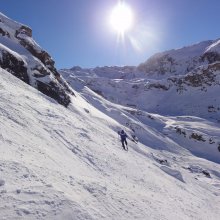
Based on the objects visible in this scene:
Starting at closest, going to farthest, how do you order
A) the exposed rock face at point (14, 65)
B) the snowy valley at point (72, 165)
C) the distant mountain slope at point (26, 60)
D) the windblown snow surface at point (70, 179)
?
the windblown snow surface at point (70, 179) → the snowy valley at point (72, 165) → the exposed rock face at point (14, 65) → the distant mountain slope at point (26, 60)

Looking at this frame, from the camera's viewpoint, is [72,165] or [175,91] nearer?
[72,165]

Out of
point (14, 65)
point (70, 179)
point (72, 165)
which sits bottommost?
point (70, 179)

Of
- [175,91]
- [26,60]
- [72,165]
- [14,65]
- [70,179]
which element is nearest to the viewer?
[70,179]

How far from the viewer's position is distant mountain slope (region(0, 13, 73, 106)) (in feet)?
136

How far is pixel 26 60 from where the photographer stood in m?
45.7

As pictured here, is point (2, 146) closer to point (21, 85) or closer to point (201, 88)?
point (21, 85)

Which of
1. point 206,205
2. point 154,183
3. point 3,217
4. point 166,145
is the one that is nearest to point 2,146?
point 3,217

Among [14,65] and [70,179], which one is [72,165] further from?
[14,65]

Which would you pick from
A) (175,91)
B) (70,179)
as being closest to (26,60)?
(70,179)

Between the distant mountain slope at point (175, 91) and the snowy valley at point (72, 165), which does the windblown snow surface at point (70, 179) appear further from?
the distant mountain slope at point (175, 91)

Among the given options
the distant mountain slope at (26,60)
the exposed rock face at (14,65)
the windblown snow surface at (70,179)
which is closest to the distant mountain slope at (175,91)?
the distant mountain slope at (26,60)

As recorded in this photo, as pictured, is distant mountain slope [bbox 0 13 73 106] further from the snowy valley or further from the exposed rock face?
the snowy valley

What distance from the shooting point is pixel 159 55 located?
184250 mm

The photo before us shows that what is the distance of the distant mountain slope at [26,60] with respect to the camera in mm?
41450
